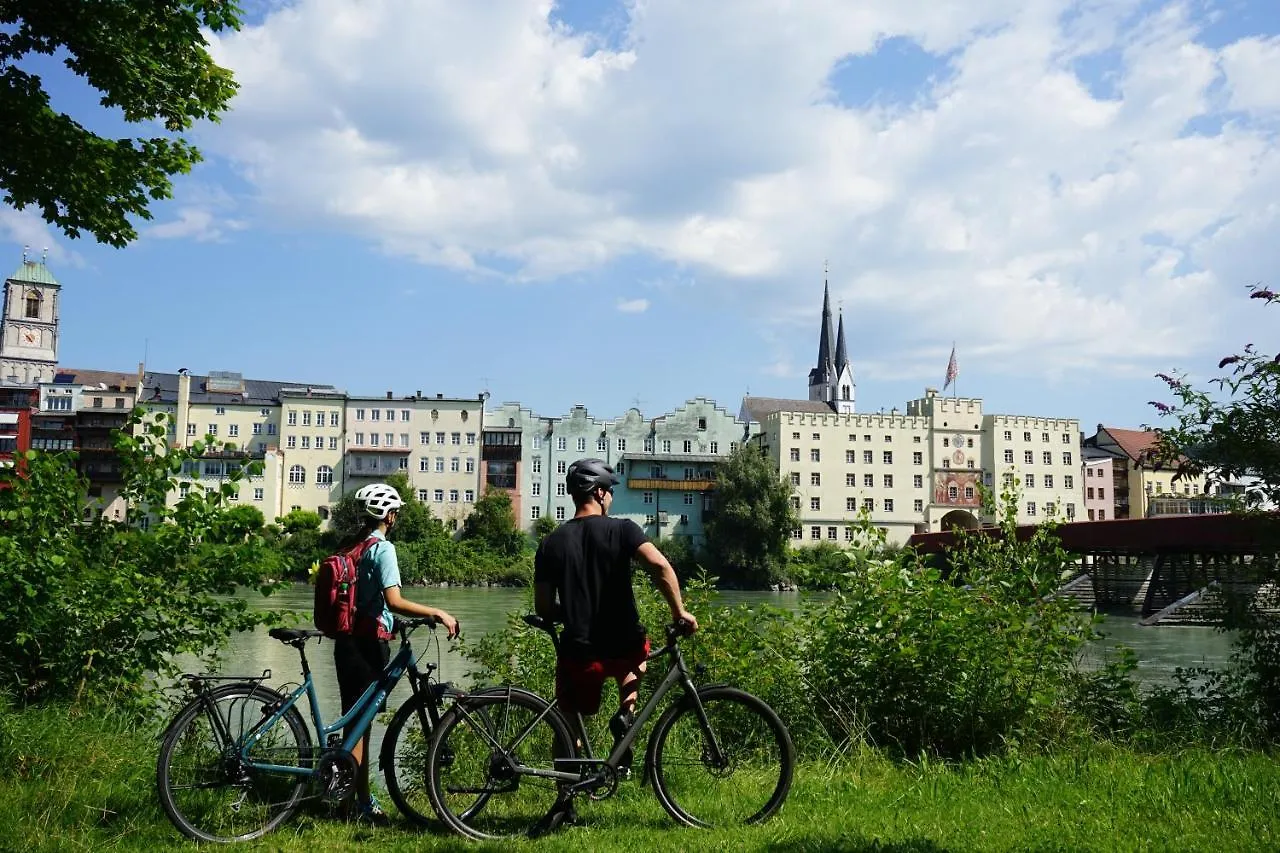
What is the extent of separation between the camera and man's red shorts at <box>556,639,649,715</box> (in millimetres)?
5516

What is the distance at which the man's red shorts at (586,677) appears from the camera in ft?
18.1

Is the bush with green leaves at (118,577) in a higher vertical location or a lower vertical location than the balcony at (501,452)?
lower

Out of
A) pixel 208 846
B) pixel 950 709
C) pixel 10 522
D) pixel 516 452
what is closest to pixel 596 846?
pixel 208 846

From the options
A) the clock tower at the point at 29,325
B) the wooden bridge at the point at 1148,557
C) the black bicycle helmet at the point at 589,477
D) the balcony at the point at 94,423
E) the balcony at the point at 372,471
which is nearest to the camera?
the black bicycle helmet at the point at 589,477

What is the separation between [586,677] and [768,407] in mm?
107164

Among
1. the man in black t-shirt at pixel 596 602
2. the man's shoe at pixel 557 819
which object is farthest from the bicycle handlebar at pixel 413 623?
the man's shoe at pixel 557 819

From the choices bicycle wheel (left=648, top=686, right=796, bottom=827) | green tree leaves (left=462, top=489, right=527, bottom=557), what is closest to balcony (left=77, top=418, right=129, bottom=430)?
green tree leaves (left=462, top=489, right=527, bottom=557)

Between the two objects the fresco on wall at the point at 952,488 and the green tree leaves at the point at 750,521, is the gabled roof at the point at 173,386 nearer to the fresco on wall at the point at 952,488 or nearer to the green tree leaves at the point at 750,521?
the green tree leaves at the point at 750,521

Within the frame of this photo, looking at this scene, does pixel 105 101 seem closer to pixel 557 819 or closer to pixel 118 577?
pixel 118 577

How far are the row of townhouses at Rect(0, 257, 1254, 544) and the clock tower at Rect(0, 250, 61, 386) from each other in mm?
41867

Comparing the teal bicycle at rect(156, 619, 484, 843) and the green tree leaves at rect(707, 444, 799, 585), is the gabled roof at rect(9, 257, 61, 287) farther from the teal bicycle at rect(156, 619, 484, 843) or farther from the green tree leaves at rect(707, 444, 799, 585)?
the teal bicycle at rect(156, 619, 484, 843)

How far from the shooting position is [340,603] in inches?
223

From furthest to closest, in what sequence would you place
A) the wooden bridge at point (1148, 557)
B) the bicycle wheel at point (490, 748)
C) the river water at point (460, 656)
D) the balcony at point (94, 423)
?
the balcony at point (94, 423)
the wooden bridge at point (1148, 557)
the river water at point (460, 656)
the bicycle wheel at point (490, 748)

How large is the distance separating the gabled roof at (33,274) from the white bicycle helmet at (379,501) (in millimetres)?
155210
